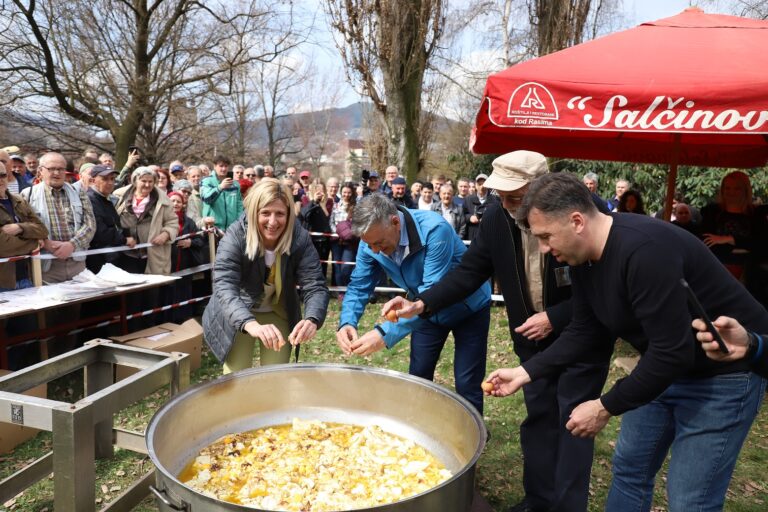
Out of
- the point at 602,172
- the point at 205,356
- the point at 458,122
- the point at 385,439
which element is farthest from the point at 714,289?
the point at 458,122

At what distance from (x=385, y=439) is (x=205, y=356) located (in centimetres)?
372

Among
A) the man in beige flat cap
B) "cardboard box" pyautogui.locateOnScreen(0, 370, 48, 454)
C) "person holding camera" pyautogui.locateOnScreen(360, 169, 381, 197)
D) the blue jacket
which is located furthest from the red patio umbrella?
"person holding camera" pyautogui.locateOnScreen(360, 169, 381, 197)

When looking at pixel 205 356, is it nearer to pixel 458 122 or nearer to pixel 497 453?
pixel 497 453

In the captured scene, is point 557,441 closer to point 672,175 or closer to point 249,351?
point 249,351

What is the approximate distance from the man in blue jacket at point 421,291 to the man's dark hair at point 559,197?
109 cm

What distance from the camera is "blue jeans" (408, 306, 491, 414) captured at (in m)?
3.32

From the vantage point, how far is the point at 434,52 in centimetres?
1180

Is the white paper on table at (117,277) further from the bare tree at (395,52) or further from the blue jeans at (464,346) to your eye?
the bare tree at (395,52)

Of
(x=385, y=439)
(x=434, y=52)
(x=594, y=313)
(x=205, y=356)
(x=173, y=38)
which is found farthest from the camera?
(x=173, y=38)

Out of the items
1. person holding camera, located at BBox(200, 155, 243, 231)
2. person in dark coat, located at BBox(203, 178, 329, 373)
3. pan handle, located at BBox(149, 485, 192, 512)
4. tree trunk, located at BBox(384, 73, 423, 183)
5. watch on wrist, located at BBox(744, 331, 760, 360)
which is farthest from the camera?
tree trunk, located at BBox(384, 73, 423, 183)

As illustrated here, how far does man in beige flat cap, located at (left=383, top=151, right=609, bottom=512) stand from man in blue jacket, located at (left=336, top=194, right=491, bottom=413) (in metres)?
0.19

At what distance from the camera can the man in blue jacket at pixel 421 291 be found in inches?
119

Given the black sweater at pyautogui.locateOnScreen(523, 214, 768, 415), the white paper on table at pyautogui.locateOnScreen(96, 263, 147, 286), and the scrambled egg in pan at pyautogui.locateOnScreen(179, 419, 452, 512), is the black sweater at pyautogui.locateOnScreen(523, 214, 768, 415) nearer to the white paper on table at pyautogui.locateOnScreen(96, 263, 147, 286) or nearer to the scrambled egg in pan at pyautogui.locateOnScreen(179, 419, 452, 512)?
the scrambled egg in pan at pyautogui.locateOnScreen(179, 419, 452, 512)

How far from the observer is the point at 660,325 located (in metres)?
1.84
